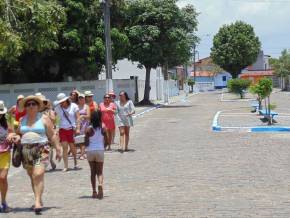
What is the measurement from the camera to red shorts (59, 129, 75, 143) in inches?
505

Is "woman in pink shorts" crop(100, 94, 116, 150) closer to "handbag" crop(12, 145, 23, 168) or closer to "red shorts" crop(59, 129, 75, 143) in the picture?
"red shorts" crop(59, 129, 75, 143)

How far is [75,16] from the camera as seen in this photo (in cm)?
3622

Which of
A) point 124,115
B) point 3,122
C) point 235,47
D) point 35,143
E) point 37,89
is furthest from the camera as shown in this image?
point 235,47

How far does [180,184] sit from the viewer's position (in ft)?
34.4

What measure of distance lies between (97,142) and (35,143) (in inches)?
57.6

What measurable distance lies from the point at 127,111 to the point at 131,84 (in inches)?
1116

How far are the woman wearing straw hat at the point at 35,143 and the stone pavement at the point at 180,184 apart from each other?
0.42 meters

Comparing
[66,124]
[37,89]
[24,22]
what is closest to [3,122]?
[66,124]

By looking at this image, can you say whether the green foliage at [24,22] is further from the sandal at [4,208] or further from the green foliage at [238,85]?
the green foliage at [238,85]

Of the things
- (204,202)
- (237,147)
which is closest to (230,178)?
(204,202)

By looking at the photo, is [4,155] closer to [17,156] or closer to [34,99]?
[17,156]

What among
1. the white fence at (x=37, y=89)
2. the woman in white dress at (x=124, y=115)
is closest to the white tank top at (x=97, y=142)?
the woman in white dress at (x=124, y=115)

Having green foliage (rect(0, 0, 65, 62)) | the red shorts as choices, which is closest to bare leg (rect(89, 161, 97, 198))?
the red shorts

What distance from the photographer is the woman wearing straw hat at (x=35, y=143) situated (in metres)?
8.37
